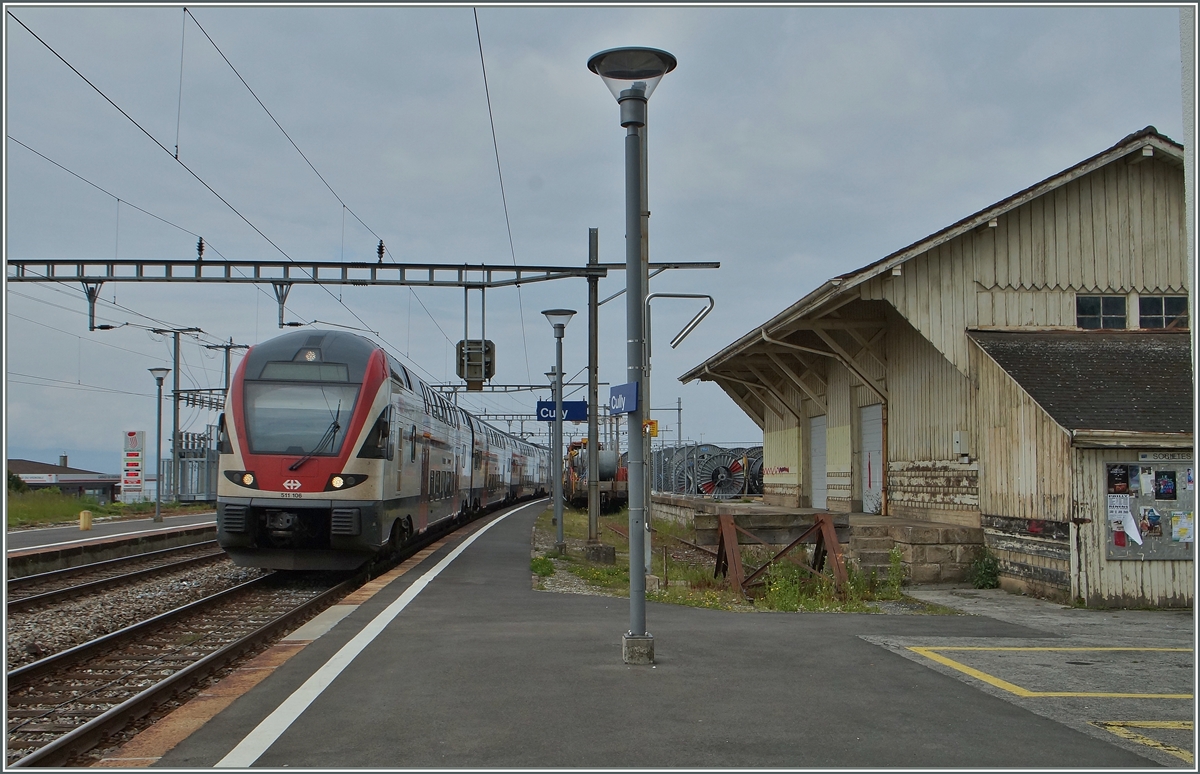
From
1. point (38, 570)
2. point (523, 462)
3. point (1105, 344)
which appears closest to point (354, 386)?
point (38, 570)

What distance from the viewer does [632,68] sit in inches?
309

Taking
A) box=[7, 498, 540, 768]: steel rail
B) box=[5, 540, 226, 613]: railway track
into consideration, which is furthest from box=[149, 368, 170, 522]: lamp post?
box=[7, 498, 540, 768]: steel rail

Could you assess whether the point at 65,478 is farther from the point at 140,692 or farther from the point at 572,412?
the point at 140,692

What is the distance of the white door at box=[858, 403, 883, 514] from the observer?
18922mm

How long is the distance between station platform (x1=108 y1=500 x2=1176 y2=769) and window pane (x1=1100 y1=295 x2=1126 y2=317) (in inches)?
300

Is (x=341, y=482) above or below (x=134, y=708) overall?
above

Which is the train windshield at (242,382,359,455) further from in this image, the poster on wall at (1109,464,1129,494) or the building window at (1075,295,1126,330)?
the building window at (1075,295,1126,330)

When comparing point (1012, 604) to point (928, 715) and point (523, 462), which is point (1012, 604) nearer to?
point (928, 715)

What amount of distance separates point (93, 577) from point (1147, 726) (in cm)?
1538

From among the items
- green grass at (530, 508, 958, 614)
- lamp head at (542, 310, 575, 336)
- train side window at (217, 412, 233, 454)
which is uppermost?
lamp head at (542, 310, 575, 336)

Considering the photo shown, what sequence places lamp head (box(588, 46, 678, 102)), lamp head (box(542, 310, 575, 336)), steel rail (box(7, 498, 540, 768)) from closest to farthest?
steel rail (box(7, 498, 540, 768))
lamp head (box(588, 46, 678, 102))
lamp head (box(542, 310, 575, 336))

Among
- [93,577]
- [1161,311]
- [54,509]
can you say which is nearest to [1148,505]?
[1161,311]

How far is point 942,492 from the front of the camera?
16.0m

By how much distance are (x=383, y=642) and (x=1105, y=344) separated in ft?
38.5
